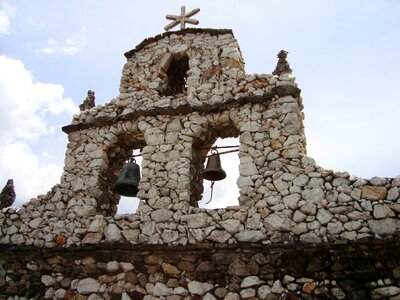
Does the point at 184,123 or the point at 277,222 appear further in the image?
the point at 184,123

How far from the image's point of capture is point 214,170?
6.44m

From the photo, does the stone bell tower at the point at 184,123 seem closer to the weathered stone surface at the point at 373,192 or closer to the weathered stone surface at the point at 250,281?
the weathered stone surface at the point at 373,192

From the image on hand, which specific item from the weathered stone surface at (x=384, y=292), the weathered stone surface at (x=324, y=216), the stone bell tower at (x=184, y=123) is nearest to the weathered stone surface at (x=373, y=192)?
the weathered stone surface at (x=324, y=216)

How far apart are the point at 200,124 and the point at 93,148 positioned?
2.39m

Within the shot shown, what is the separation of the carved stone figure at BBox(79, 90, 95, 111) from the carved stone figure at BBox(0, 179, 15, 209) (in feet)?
7.60

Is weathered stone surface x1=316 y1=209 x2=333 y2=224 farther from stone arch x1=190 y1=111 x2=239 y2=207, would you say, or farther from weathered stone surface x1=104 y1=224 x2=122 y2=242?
weathered stone surface x1=104 y1=224 x2=122 y2=242

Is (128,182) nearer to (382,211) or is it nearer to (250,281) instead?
(250,281)

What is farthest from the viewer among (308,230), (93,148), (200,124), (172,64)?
(172,64)

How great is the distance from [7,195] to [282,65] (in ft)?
21.3

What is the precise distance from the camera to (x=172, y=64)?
28.0 ft

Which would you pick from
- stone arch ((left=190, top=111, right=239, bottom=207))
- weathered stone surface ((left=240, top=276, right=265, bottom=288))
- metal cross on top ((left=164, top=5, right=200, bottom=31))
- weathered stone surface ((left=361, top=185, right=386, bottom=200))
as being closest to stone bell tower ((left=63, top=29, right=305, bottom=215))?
stone arch ((left=190, top=111, right=239, bottom=207))

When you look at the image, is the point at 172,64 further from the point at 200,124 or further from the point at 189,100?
the point at 200,124

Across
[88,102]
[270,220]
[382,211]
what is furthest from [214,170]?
[88,102]

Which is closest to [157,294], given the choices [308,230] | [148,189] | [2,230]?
[148,189]
